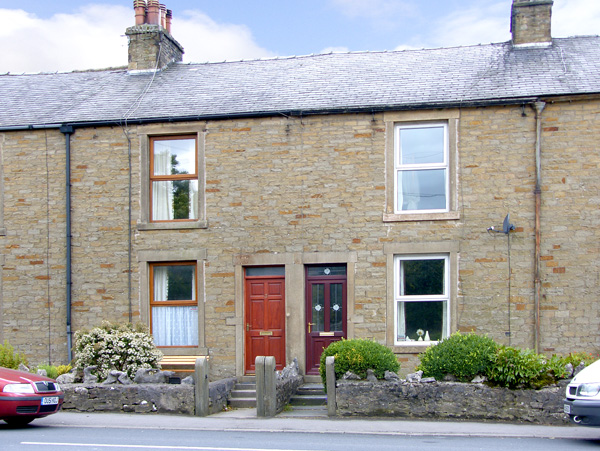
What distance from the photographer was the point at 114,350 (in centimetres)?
1398

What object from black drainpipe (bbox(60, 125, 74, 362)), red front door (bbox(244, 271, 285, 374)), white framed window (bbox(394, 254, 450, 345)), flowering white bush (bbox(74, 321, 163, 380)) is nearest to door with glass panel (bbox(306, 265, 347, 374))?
red front door (bbox(244, 271, 285, 374))

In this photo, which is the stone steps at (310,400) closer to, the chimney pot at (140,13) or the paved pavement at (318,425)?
the paved pavement at (318,425)

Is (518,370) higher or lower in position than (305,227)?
lower

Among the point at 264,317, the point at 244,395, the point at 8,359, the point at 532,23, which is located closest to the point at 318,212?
the point at 264,317

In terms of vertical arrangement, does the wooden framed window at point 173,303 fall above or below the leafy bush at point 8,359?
above

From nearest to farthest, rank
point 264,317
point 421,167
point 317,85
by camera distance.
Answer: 1. point 421,167
2. point 264,317
3. point 317,85

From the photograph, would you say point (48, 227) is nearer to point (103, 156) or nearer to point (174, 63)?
point (103, 156)

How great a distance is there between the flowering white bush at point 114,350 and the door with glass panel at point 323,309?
10.1 feet

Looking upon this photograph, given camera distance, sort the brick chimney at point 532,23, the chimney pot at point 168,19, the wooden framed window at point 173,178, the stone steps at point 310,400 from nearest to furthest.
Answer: the stone steps at point 310,400
the wooden framed window at point 173,178
the brick chimney at point 532,23
the chimney pot at point 168,19

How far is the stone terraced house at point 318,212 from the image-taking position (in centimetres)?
1462

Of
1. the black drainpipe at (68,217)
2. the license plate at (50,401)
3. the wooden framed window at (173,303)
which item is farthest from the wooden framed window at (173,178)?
the license plate at (50,401)

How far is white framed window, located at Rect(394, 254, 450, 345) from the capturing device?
15.0m

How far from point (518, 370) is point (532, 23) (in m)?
8.92

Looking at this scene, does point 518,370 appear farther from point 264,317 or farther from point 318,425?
point 264,317
